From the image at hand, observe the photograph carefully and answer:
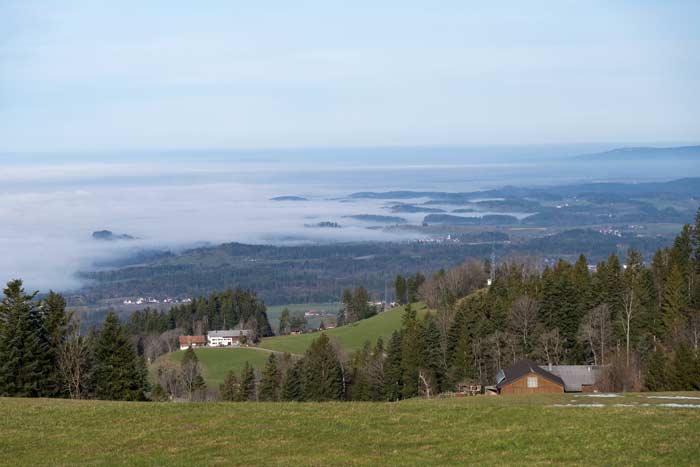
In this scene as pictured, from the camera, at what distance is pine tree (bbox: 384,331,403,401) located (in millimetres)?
48219

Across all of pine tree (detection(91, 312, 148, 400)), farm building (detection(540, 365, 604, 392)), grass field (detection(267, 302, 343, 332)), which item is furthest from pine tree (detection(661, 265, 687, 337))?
grass field (detection(267, 302, 343, 332))

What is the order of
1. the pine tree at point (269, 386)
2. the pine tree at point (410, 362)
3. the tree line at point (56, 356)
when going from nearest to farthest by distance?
the tree line at point (56, 356)
the pine tree at point (410, 362)
the pine tree at point (269, 386)

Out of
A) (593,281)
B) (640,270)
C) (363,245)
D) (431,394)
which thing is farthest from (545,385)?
(363,245)

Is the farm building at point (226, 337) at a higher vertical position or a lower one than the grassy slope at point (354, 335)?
lower

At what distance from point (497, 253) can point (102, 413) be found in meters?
131

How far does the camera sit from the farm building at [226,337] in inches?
3300

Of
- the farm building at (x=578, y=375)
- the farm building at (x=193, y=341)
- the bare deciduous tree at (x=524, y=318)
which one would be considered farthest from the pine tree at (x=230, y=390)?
the farm building at (x=193, y=341)

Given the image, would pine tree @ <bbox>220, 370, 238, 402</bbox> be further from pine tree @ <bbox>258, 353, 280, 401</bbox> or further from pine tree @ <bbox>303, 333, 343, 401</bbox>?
pine tree @ <bbox>303, 333, 343, 401</bbox>

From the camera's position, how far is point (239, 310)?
94.6 metres

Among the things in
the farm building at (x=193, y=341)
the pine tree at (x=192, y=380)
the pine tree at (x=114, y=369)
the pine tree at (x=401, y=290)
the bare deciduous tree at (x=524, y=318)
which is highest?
the pine tree at (x=114, y=369)

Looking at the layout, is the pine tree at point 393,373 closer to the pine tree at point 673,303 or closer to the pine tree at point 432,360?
the pine tree at point 432,360

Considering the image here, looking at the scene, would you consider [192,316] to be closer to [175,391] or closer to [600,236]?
[175,391]

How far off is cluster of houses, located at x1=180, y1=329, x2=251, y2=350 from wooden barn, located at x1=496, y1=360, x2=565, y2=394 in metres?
46.2

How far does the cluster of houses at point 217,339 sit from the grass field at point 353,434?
6211 centimetres
